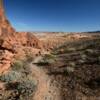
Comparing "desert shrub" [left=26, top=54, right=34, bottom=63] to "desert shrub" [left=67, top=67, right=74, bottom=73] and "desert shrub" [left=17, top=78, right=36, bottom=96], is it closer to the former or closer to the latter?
"desert shrub" [left=67, top=67, right=74, bottom=73]

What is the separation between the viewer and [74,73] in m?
13.8

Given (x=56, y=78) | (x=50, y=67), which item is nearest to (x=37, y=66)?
(x=50, y=67)

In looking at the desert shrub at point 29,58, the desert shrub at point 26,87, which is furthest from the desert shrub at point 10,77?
the desert shrub at point 29,58

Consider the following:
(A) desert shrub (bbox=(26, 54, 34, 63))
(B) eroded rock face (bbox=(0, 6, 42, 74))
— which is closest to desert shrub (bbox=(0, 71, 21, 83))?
(B) eroded rock face (bbox=(0, 6, 42, 74))

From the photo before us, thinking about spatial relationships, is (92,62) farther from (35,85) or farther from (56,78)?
(35,85)

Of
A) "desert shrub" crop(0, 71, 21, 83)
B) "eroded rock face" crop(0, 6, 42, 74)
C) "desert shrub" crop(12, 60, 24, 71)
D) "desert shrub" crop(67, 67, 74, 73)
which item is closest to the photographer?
"desert shrub" crop(0, 71, 21, 83)

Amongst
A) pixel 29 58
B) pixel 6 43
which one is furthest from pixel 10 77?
pixel 29 58

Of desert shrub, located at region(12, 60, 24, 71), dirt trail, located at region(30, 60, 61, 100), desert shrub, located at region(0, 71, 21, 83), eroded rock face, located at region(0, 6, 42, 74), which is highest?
eroded rock face, located at region(0, 6, 42, 74)

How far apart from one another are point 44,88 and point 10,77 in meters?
2.94

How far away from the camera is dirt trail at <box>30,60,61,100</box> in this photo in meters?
11.5

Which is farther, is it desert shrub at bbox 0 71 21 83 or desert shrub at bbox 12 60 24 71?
desert shrub at bbox 12 60 24 71

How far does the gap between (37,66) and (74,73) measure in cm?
482

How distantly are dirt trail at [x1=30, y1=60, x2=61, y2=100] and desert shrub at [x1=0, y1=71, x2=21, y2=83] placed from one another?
1542 millimetres

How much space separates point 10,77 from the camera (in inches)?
539
